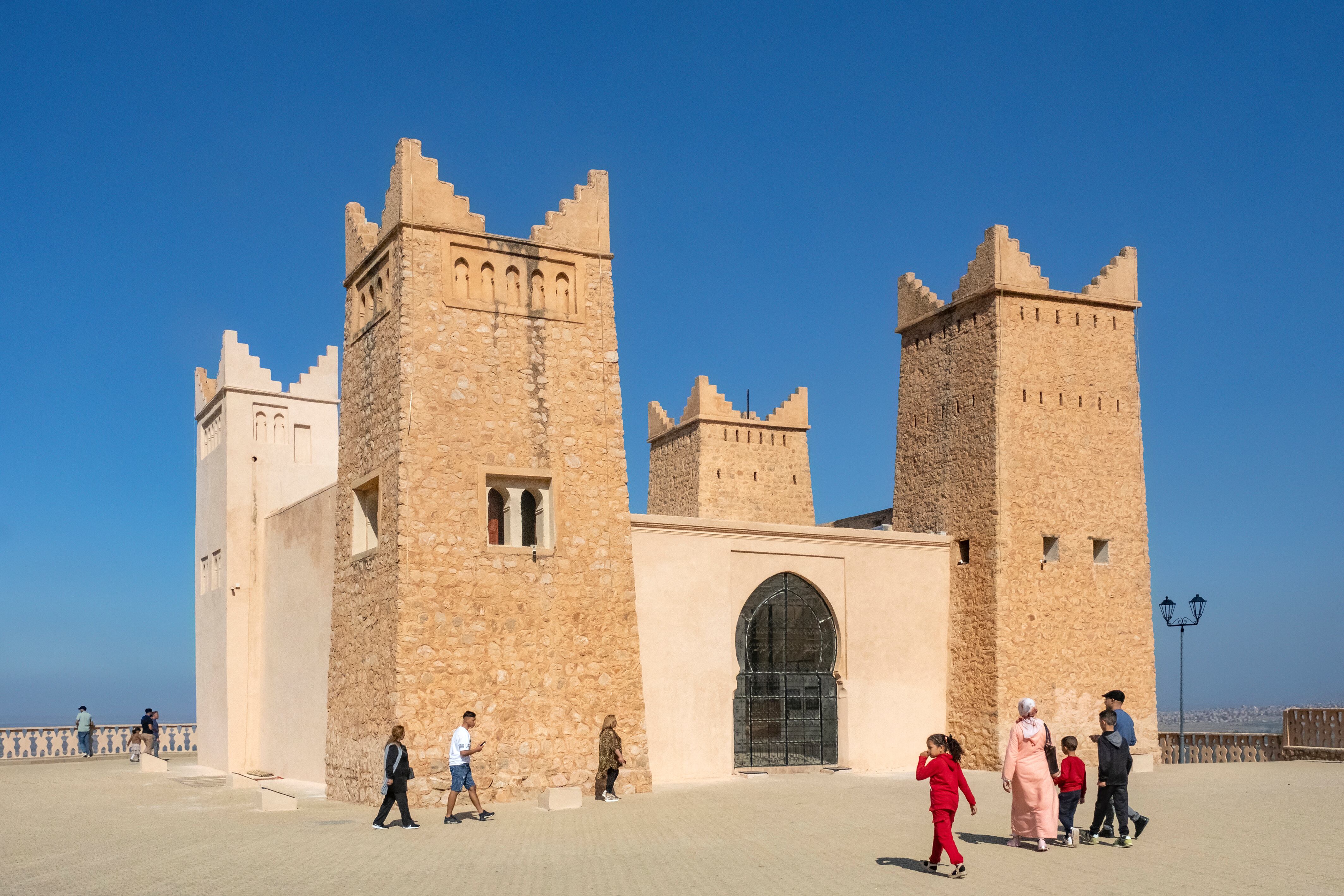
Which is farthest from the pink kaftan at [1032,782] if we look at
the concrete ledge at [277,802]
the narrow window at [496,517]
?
the concrete ledge at [277,802]

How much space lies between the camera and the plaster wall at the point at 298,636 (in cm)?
1788

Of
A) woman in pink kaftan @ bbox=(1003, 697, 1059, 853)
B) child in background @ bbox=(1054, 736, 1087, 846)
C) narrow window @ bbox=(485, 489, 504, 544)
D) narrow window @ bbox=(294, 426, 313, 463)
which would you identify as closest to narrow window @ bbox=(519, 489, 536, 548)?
narrow window @ bbox=(485, 489, 504, 544)

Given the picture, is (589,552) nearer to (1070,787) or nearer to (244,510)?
(1070,787)

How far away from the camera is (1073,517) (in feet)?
63.3

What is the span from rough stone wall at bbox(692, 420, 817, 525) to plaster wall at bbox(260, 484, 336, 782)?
31.7ft

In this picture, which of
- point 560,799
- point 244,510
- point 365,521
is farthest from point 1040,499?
point 244,510

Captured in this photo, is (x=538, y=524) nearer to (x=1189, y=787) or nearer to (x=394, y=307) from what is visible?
(x=394, y=307)

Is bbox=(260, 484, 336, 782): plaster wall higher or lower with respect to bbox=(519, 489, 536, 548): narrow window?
lower

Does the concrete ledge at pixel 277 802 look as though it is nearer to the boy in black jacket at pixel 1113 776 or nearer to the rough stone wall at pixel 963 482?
the boy in black jacket at pixel 1113 776

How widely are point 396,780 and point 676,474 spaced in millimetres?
16582

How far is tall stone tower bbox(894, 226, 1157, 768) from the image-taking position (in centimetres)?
1862

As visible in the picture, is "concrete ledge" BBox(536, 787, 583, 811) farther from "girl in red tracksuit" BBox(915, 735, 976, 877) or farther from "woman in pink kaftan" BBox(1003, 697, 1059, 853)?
"woman in pink kaftan" BBox(1003, 697, 1059, 853)

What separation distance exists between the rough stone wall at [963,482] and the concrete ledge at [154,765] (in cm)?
1411

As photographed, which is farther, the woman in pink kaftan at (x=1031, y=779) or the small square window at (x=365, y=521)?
the small square window at (x=365, y=521)
